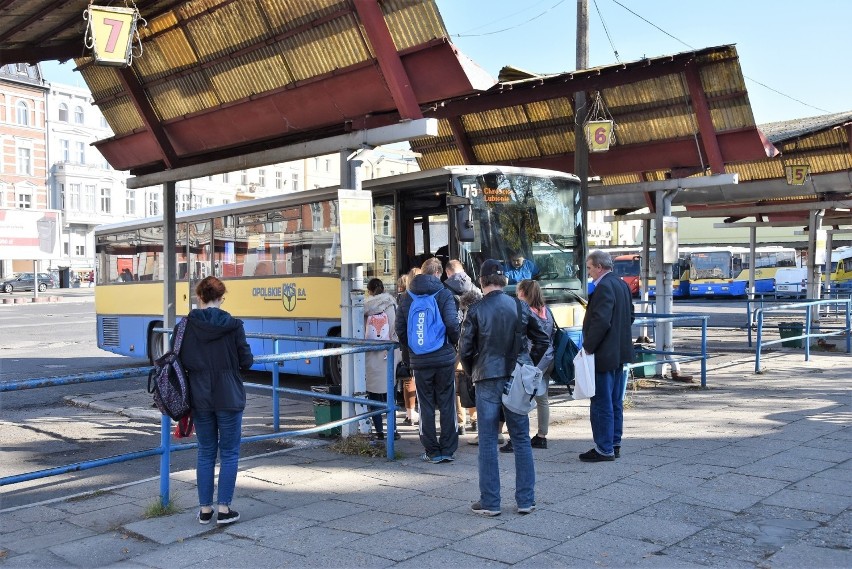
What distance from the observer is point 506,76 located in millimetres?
14312

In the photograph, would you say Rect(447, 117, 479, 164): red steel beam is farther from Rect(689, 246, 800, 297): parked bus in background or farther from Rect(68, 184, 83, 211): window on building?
Rect(68, 184, 83, 211): window on building

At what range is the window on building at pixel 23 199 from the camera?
234 feet

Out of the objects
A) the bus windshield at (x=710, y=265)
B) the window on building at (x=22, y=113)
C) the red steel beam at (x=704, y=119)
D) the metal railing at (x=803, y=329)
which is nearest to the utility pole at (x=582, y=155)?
the red steel beam at (x=704, y=119)

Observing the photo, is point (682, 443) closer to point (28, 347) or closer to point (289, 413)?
point (289, 413)

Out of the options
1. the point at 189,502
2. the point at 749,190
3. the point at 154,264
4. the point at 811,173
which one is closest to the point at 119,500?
the point at 189,502

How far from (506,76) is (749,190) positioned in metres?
7.00

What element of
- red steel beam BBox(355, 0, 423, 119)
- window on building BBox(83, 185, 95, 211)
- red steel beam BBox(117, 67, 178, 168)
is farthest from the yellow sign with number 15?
window on building BBox(83, 185, 95, 211)

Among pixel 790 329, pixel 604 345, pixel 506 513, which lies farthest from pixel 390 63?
pixel 790 329

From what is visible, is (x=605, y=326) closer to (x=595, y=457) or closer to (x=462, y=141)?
(x=595, y=457)

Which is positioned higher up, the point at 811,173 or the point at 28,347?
the point at 811,173

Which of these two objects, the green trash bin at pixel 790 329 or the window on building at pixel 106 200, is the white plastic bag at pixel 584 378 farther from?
the window on building at pixel 106 200

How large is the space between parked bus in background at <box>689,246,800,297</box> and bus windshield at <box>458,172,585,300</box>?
4140 centimetres

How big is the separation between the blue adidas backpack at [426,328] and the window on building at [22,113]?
234 ft

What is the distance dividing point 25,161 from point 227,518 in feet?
242
